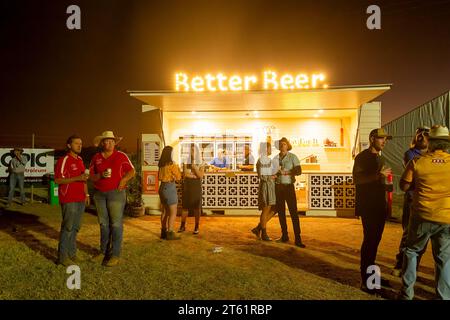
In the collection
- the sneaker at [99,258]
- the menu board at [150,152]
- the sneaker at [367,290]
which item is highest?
the menu board at [150,152]

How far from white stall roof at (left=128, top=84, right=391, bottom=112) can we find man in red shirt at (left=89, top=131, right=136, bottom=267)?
4362 mm

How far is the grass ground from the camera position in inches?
181

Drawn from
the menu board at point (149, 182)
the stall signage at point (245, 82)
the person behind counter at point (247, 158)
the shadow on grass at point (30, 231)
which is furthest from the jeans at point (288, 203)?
the person behind counter at point (247, 158)

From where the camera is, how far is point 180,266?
5.72 meters

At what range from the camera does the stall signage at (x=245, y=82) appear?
34.3 feet

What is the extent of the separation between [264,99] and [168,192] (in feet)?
15.9

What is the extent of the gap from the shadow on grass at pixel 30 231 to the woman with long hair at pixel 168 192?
57.8 inches

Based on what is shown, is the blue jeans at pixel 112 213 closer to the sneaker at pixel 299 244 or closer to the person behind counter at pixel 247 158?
A: the sneaker at pixel 299 244

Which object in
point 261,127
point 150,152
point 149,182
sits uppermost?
point 261,127

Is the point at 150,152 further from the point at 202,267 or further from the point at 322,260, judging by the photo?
the point at 322,260

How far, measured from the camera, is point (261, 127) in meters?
13.9

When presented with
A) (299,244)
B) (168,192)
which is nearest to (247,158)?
(168,192)
